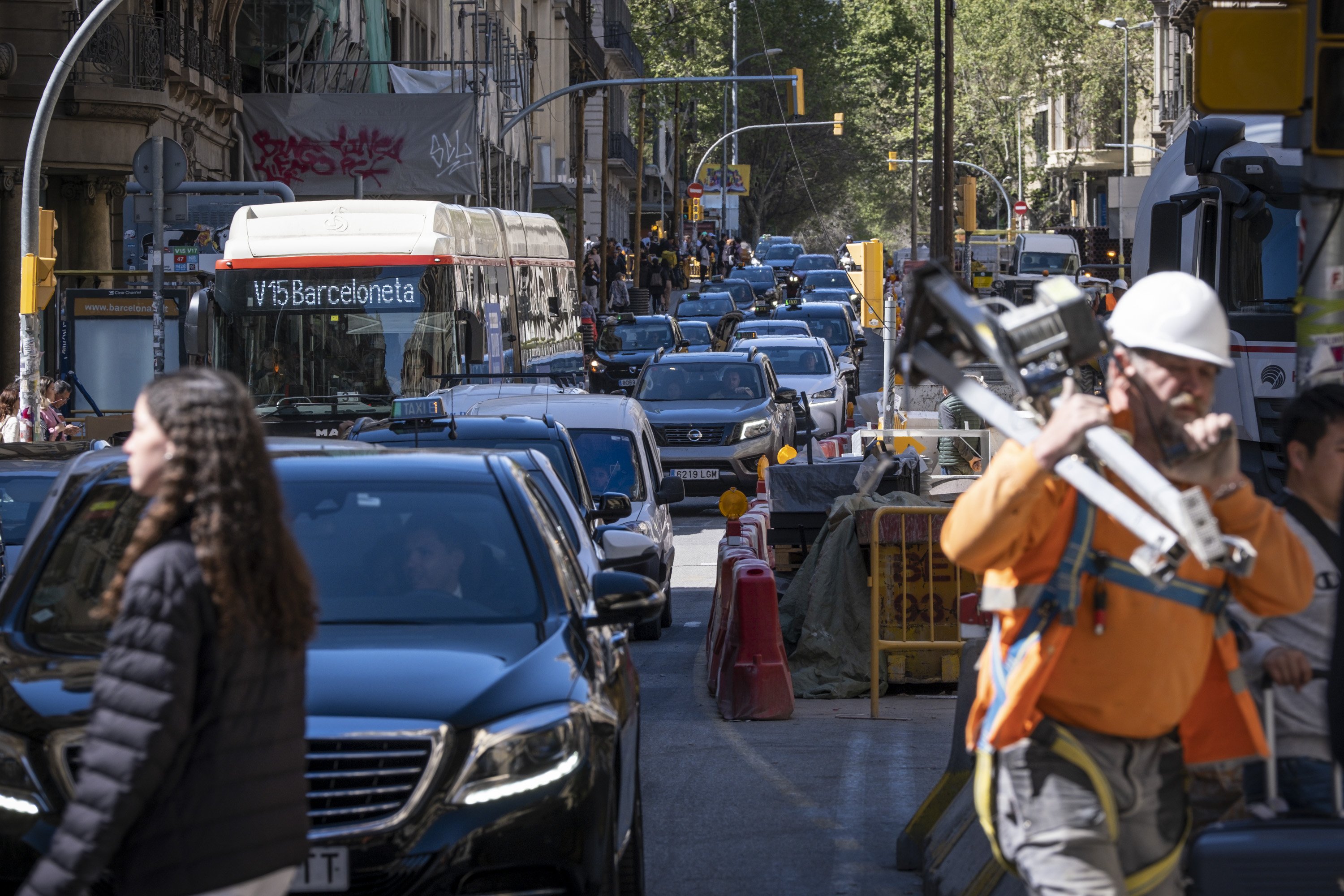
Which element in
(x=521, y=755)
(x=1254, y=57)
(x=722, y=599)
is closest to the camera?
(x=521, y=755)

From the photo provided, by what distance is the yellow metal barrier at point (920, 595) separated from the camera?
1054cm

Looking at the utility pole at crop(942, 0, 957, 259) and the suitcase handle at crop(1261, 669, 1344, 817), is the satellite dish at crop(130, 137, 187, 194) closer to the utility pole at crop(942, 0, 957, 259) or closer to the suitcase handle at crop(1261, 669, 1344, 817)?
the suitcase handle at crop(1261, 669, 1344, 817)

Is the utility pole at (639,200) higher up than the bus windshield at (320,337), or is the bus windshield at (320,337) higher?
the utility pole at (639,200)

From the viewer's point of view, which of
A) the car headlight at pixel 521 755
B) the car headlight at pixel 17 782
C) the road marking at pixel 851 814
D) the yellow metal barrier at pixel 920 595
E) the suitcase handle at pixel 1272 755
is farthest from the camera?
the yellow metal barrier at pixel 920 595

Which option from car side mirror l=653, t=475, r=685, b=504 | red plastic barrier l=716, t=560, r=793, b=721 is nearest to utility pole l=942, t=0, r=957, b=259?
car side mirror l=653, t=475, r=685, b=504

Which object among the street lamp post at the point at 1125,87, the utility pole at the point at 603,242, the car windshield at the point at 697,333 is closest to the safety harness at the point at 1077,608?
the car windshield at the point at 697,333

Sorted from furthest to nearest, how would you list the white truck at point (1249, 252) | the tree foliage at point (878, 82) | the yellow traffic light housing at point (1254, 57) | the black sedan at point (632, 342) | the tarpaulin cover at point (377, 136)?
the tree foliage at point (878, 82) → the tarpaulin cover at point (377, 136) → the black sedan at point (632, 342) → the white truck at point (1249, 252) → the yellow traffic light housing at point (1254, 57)

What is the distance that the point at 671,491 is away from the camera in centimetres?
1309

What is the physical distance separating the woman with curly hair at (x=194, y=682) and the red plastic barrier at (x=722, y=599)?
6.79 m

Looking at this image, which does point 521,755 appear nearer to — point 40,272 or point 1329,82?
point 1329,82

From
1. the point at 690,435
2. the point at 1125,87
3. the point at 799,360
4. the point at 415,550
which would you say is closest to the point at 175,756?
the point at 415,550

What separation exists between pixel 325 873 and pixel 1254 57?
3726 millimetres

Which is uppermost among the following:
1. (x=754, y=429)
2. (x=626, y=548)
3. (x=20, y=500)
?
(x=626, y=548)

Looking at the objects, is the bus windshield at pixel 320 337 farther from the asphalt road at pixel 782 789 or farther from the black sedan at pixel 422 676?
the black sedan at pixel 422 676
